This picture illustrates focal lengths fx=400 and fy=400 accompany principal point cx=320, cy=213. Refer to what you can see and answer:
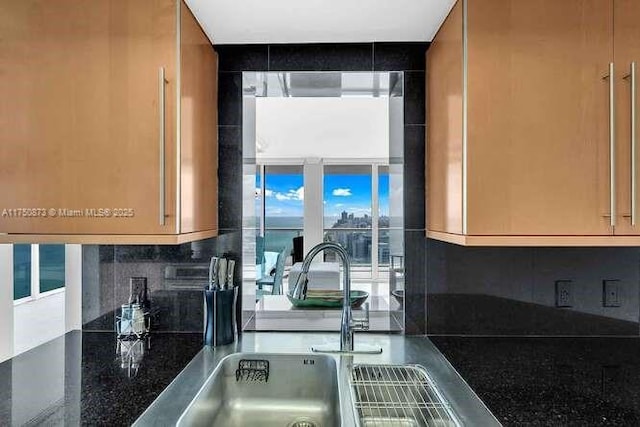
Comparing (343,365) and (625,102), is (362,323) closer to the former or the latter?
(343,365)

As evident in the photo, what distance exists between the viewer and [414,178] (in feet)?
5.24

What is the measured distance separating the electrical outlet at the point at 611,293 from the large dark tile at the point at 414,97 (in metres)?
0.94

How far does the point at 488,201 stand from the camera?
1126 millimetres

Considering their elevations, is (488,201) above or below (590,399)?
above

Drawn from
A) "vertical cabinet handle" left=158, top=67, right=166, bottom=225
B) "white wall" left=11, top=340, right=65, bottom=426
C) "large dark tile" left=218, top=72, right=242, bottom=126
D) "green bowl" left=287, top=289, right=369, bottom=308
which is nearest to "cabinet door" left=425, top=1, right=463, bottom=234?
"green bowl" left=287, top=289, right=369, bottom=308

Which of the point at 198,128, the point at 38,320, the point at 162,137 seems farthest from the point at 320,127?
the point at 38,320

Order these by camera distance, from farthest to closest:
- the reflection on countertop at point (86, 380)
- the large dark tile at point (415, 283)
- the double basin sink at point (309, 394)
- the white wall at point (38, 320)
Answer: the white wall at point (38, 320), the large dark tile at point (415, 283), the double basin sink at point (309, 394), the reflection on countertop at point (86, 380)

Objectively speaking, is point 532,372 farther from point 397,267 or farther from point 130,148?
point 130,148

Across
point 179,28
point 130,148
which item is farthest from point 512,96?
point 130,148

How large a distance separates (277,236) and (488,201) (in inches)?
53.0

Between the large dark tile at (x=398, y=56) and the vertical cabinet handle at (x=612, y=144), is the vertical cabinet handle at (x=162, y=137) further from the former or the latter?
the vertical cabinet handle at (x=612, y=144)

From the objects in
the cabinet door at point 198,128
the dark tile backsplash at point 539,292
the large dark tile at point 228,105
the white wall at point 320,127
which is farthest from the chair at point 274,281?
the dark tile backsplash at point 539,292

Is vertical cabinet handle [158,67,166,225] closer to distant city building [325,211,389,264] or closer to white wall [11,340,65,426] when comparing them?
white wall [11,340,65,426]

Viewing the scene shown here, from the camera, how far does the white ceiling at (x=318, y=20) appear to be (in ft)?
4.14
